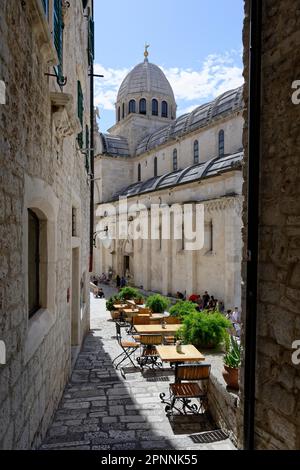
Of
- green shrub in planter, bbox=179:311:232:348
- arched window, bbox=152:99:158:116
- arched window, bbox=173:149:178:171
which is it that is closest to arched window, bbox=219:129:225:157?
arched window, bbox=173:149:178:171

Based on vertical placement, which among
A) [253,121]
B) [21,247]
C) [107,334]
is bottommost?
[107,334]

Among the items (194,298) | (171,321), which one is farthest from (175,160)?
(171,321)

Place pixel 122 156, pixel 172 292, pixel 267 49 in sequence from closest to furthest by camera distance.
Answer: pixel 267 49
pixel 172 292
pixel 122 156

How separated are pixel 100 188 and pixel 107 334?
21.4 m

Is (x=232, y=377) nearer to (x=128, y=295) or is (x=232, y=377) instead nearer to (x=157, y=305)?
(x=157, y=305)

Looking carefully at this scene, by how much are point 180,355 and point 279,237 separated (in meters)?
3.92

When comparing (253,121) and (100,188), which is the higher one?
(100,188)

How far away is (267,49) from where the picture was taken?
11.7 feet

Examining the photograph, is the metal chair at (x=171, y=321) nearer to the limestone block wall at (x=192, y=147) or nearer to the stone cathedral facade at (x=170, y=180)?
the stone cathedral facade at (x=170, y=180)

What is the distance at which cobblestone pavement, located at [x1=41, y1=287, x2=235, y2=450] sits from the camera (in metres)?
4.81

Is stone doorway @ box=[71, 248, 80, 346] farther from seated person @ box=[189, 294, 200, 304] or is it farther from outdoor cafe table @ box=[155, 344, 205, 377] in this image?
seated person @ box=[189, 294, 200, 304]

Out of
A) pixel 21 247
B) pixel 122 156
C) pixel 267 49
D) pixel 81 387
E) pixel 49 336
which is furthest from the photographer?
pixel 122 156
